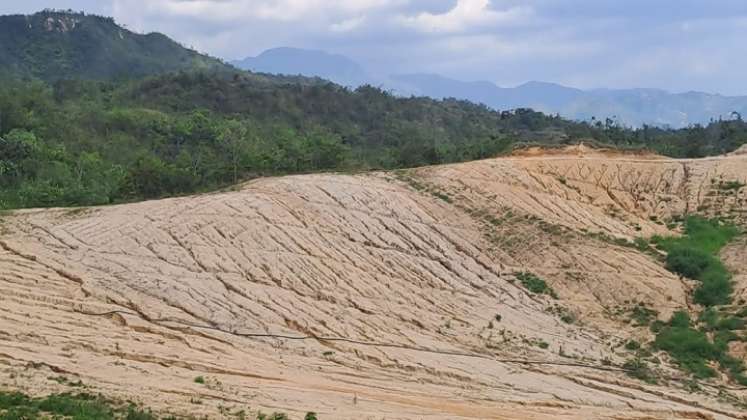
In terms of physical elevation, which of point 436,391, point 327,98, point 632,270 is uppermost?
point 327,98

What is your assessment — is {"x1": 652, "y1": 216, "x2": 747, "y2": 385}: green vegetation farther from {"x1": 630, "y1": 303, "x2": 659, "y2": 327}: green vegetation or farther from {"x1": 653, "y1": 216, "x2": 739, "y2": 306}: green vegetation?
{"x1": 630, "y1": 303, "x2": 659, "y2": 327}: green vegetation

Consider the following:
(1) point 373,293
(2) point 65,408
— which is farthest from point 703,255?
(2) point 65,408

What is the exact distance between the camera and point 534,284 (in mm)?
21625

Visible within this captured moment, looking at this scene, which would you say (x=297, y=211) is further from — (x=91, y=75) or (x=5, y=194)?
(x=91, y=75)

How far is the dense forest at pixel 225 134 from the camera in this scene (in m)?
29.2

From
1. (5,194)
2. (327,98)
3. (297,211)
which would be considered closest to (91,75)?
(327,98)

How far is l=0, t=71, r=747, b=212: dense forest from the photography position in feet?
95.7

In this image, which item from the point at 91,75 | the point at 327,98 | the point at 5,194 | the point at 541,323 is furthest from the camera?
the point at 91,75

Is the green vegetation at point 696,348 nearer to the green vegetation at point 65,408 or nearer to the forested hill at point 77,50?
the green vegetation at point 65,408

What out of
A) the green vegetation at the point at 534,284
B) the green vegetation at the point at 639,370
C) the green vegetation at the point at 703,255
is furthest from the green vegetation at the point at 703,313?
the green vegetation at the point at 534,284

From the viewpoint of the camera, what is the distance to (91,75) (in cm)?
10919

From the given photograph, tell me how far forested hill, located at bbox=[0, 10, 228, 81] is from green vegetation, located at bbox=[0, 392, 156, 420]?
92700 millimetres

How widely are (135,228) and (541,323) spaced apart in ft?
34.1

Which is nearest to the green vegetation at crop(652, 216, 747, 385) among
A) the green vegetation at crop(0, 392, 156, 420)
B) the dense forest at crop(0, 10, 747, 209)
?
the dense forest at crop(0, 10, 747, 209)
